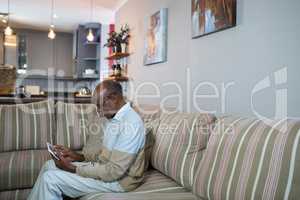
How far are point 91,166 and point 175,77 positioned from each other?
1.47m

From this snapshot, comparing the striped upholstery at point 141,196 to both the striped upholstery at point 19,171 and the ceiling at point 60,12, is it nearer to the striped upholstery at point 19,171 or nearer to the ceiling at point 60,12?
the striped upholstery at point 19,171

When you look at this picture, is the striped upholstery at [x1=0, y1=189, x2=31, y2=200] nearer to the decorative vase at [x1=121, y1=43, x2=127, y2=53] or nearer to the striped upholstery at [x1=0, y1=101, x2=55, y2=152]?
the striped upholstery at [x1=0, y1=101, x2=55, y2=152]

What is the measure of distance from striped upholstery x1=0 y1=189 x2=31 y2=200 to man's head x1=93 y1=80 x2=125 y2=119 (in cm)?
117

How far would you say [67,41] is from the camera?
816 cm

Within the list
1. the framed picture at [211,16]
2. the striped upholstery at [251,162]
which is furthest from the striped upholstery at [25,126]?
the striped upholstery at [251,162]

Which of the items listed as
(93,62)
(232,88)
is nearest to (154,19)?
(232,88)

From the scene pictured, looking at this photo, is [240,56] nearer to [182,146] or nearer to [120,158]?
[182,146]

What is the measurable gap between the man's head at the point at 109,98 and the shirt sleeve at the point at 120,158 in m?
0.16

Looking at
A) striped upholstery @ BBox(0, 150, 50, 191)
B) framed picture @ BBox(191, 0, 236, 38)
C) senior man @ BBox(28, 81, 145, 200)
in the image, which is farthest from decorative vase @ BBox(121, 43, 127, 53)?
senior man @ BBox(28, 81, 145, 200)

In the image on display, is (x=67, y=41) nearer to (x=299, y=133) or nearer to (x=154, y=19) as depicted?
(x=154, y=19)

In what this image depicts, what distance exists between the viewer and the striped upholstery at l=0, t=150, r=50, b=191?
2225 mm

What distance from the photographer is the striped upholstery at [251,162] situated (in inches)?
42.8

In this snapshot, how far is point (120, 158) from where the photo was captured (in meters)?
1.59

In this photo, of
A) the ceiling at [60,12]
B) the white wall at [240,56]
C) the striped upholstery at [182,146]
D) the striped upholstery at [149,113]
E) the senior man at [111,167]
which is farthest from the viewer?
the ceiling at [60,12]
